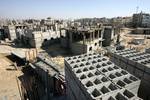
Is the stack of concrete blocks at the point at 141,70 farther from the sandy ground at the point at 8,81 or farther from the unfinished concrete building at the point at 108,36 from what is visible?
the unfinished concrete building at the point at 108,36

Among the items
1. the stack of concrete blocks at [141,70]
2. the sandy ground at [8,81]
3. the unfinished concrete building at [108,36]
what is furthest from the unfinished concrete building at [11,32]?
the stack of concrete blocks at [141,70]

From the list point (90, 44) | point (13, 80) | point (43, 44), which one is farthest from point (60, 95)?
point (43, 44)

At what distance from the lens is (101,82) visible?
6.95m

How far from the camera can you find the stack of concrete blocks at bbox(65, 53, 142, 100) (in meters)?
6.01

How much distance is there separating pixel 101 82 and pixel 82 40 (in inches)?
925

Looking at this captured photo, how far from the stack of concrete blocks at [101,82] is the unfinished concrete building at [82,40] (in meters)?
17.3

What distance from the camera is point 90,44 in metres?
27.0

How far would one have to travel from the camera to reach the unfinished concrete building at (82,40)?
2705 centimetres

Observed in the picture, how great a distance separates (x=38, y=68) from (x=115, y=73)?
477 inches

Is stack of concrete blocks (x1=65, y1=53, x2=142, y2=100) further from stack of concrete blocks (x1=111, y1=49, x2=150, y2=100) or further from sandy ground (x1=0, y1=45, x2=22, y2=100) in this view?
sandy ground (x1=0, y1=45, x2=22, y2=100)

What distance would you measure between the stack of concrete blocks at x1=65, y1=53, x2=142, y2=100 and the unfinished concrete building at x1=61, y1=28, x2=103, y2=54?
17348 millimetres

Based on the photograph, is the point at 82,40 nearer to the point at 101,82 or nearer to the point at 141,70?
the point at 141,70

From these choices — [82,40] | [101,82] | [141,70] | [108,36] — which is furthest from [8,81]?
[108,36]

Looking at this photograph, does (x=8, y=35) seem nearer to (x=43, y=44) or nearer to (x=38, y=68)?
(x=43, y=44)
